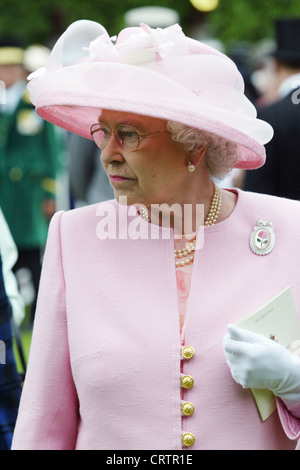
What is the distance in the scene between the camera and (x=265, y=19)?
23.4m

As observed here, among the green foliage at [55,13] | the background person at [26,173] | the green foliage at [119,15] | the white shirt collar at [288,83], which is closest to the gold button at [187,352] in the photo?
the white shirt collar at [288,83]

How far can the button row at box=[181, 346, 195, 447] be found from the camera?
2.79m

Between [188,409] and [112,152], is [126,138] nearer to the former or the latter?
[112,152]

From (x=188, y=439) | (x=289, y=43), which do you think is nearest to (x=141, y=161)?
(x=188, y=439)

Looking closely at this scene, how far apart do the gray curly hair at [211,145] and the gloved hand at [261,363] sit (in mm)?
589

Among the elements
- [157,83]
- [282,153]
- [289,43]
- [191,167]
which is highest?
[289,43]

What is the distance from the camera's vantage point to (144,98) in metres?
2.74

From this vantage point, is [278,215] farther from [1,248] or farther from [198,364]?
[1,248]

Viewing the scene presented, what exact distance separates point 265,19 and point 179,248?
21.2 metres

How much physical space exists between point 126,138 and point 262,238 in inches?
19.9

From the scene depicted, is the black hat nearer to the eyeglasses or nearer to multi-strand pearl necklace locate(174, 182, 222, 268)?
multi-strand pearl necklace locate(174, 182, 222, 268)

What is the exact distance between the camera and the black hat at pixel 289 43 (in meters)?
6.61
